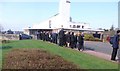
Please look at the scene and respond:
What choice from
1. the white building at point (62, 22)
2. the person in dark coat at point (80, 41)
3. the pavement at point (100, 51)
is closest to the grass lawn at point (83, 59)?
the pavement at point (100, 51)

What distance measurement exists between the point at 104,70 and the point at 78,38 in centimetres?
1360

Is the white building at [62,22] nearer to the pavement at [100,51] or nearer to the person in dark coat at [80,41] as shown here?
the pavement at [100,51]

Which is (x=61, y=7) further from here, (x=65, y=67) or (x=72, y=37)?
(x=65, y=67)

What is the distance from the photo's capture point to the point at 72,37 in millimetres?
27562

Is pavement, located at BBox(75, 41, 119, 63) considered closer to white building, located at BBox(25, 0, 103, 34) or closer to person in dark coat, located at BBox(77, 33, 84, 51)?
person in dark coat, located at BBox(77, 33, 84, 51)

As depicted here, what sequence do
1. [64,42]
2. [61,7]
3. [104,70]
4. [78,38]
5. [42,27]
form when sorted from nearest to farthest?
[104,70] → [78,38] → [64,42] → [61,7] → [42,27]

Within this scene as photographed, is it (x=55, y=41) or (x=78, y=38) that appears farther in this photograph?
(x=55, y=41)

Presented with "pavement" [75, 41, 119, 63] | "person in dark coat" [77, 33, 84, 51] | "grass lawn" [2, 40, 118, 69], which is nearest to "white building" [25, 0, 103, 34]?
"pavement" [75, 41, 119, 63]

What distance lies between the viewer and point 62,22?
91000 millimetres

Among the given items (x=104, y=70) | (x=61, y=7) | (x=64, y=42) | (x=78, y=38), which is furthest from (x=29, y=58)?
(x=61, y=7)

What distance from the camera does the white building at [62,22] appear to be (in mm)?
87231

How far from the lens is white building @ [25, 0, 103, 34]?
286ft

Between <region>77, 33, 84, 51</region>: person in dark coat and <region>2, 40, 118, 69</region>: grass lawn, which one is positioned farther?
<region>77, 33, 84, 51</region>: person in dark coat

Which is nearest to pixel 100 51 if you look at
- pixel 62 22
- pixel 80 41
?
pixel 80 41
